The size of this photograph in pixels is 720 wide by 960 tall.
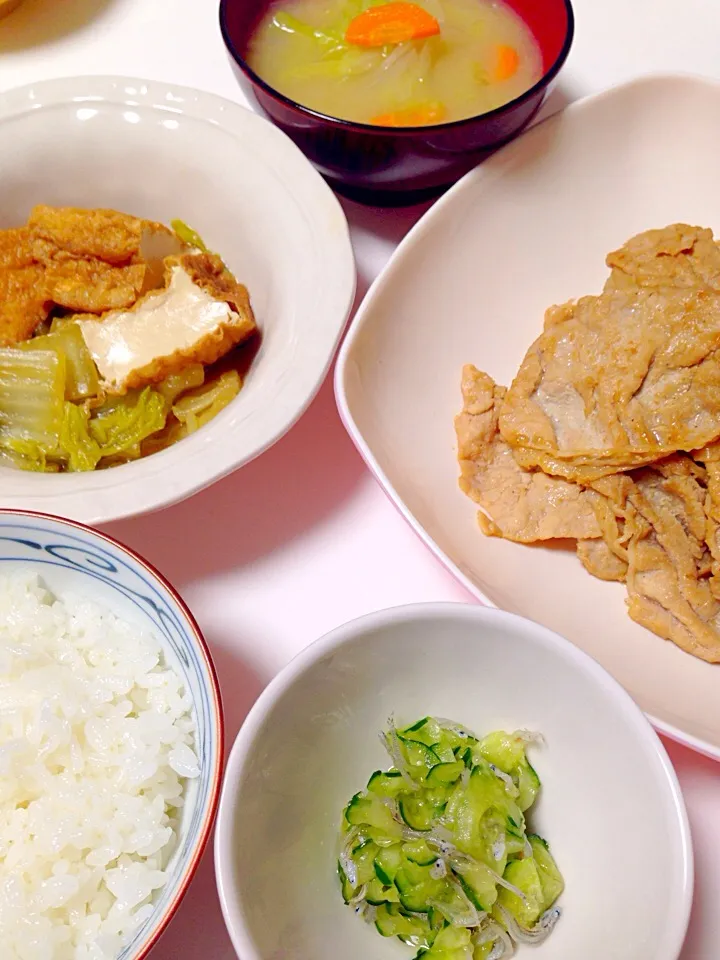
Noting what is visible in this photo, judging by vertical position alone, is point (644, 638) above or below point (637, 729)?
below

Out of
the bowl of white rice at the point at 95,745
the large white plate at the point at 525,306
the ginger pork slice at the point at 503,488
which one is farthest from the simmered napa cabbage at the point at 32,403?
the ginger pork slice at the point at 503,488

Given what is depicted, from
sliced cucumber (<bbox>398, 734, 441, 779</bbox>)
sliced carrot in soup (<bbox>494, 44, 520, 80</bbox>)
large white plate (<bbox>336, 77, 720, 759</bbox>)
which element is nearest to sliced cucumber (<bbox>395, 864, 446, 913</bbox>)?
sliced cucumber (<bbox>398, 734, 441, 779</bbox>)

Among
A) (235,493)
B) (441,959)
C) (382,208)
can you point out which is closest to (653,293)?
(382,208)

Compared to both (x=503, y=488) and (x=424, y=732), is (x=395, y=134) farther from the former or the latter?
(x=424, y=732)

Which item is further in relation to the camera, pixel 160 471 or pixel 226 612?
pixel 226 612

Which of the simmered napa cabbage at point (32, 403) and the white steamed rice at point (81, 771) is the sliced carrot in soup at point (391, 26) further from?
the white steamed rice at point (81, 771)

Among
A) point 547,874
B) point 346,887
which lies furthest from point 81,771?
point 547,874

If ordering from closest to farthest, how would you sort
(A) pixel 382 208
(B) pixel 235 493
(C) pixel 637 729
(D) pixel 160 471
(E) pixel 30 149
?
(C) pixel 637 729
(D) pixel 160 471
(B) pixel 235 493
(E) pixel 30 149
(A) pixel 382 208

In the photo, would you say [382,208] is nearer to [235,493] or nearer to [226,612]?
[235,493]

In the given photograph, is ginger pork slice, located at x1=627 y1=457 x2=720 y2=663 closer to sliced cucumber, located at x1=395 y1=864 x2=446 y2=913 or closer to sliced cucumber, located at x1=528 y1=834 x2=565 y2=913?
sliced cucumber, located at x1=528 y1=834 x2=565 y2=913
